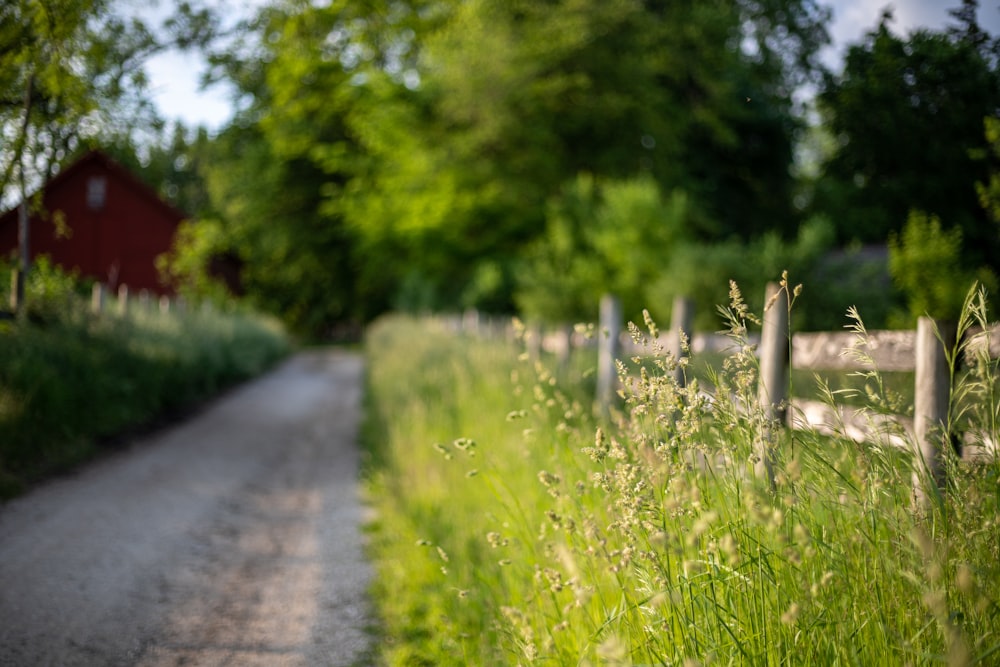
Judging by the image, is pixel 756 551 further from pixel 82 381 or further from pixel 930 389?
pixel 82 381

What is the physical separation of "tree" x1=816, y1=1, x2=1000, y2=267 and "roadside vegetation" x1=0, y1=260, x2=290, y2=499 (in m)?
7.25

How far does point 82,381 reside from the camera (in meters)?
9.03

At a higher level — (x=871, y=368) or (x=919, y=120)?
(x=919, y=120)

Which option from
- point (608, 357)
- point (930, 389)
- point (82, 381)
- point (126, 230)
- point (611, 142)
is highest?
point (611, 142)

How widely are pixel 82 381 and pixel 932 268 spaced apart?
29.3ft

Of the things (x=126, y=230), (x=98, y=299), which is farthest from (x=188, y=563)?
(x=126, y=230)

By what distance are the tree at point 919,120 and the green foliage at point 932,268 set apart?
9 centimetres

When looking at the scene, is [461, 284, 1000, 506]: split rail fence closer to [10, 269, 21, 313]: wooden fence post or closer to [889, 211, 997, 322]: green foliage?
[889, 211, 997, 322]: green foliage

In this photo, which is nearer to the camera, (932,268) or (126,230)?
(932,268)

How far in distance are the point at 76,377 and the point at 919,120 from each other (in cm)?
894

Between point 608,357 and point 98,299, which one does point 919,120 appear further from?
point 98,299

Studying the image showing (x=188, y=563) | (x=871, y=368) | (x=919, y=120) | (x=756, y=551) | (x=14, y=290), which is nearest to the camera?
(x=756, y=551)

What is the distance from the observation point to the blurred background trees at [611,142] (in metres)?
4.77

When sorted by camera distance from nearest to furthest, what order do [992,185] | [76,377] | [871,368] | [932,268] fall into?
1. [871,368]
2. [992,185]
3. [932,268]
4. [76,377]
